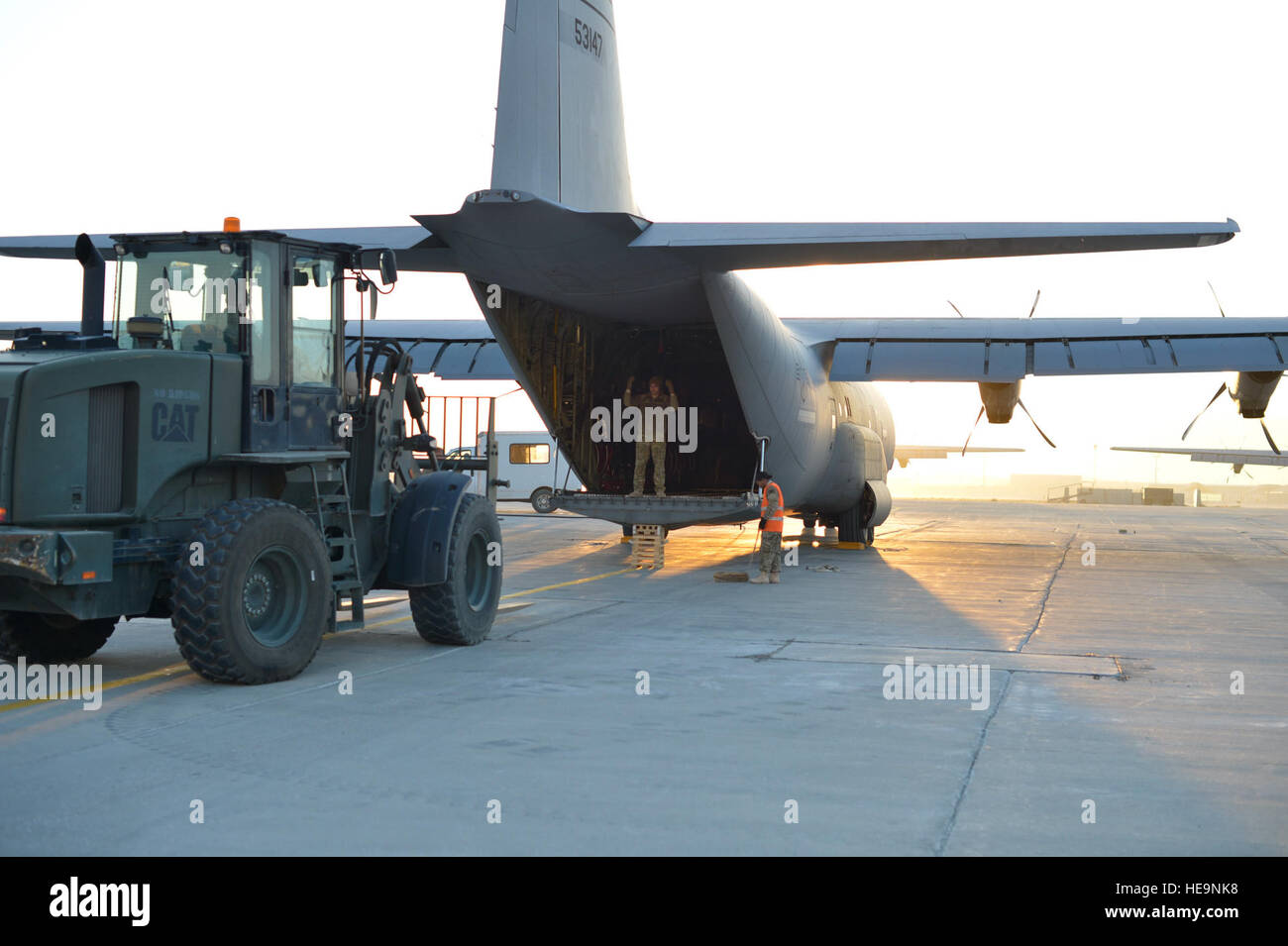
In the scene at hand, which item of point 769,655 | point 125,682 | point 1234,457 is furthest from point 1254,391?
point 1234,457

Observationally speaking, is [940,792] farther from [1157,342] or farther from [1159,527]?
[1159,527]

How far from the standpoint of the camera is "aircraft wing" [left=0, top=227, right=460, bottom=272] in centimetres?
1181

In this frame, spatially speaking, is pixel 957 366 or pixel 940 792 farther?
pixel 957 366

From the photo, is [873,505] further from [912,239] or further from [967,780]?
[967,780]

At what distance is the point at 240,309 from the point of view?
866 cm

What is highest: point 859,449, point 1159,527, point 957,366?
point 957,366

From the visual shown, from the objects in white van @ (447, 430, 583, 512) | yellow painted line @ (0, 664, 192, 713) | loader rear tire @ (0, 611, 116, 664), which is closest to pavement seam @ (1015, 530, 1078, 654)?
yellow painted line @ (0, 664, 192, 713)

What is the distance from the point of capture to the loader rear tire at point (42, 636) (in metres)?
8.79

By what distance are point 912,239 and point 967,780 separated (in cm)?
632

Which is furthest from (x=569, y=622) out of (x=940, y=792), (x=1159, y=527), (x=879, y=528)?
(x=1159, y=527)

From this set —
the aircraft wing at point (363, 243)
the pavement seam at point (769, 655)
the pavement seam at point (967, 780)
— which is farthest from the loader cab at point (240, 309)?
the pavement seam at point (967, 780)

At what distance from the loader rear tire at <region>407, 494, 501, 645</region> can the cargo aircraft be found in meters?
2.47
